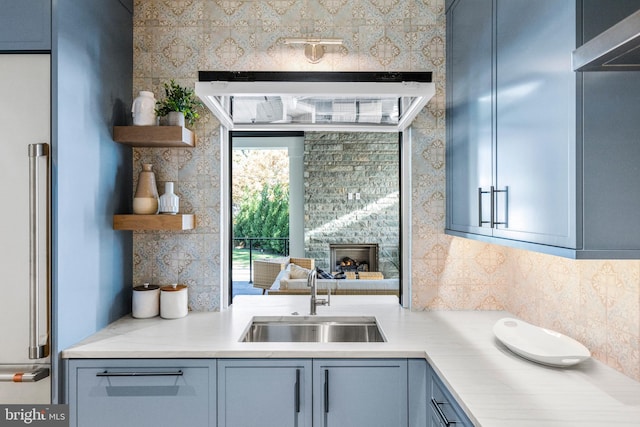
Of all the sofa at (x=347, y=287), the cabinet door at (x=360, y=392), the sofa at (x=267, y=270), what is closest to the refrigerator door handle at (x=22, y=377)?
the cabinet door at (x=360, y=392)

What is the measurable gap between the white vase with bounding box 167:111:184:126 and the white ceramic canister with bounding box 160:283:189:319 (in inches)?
33.8

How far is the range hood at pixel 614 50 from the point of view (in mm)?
691

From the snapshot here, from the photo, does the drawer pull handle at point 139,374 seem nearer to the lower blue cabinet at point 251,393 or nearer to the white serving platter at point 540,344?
the lower blue cabinet at point 251,393

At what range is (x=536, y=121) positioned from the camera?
1.24 metres

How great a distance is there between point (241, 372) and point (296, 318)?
0.53 meters

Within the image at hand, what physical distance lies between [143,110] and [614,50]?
75.2 inches

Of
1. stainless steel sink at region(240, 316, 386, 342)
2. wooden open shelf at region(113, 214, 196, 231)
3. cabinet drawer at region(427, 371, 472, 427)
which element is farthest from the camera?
stainless steel sink at region(240, 316, 386, 342)

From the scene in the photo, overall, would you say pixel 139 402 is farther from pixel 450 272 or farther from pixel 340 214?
pixel 340 214

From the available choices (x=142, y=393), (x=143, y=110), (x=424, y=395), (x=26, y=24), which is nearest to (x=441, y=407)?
(x=424, y=395)

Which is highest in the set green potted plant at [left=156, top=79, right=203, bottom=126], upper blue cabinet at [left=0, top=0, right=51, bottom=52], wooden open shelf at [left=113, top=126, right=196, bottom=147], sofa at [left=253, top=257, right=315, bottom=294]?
upper blue cabinet at [left=0, top=0, right=51, bottom=52]

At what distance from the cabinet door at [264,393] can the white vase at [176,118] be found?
1186 mm

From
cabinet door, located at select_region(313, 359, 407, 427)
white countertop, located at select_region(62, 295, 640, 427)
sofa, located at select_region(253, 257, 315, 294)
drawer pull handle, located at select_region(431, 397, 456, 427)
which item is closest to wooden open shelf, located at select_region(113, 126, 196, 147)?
white countertop, located at select_region(62, 295, 640, 427)

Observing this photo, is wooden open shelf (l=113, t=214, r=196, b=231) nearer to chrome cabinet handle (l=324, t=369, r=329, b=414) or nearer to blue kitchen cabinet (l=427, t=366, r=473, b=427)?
chrome cabinet handle (l=324, t=369, r=329, b=414)

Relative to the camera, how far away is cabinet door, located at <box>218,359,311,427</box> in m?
1.57
